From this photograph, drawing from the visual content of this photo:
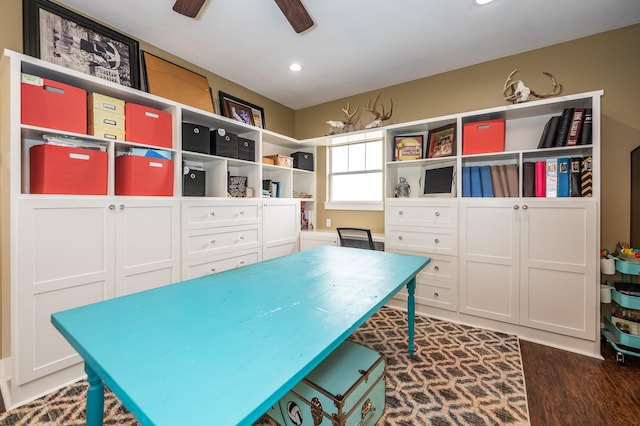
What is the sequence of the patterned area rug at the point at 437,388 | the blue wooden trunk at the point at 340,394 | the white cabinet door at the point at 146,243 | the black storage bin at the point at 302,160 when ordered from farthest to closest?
the black storage bin at the point at 302,160, the white cabinet door at the point at 146,243, the patterned area rug at the point at 437,388, the blue wooden trunk at the point at 340,394

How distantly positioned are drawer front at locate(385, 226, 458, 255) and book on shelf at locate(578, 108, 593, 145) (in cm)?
121

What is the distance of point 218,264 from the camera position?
2.80 metres

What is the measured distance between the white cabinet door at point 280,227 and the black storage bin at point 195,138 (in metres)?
0.93

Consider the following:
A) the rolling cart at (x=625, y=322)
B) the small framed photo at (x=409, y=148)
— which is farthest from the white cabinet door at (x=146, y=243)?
the rolling cart at (x=625, y=322)

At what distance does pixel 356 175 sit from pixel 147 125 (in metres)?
2.54

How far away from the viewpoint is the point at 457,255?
2.78 metres

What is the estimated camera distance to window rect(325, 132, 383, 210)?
3764mm

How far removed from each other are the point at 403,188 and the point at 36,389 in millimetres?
3464

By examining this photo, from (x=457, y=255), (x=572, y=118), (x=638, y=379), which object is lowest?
(x=638, y=379)

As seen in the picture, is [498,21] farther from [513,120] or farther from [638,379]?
[638,379]

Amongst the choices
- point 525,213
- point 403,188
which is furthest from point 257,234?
point 525,213

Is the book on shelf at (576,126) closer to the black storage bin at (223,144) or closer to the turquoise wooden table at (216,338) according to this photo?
the turquoise wooden table at (216,338)

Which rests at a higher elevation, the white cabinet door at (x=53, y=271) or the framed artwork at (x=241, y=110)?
the framed artwork at (x=241, y=110)

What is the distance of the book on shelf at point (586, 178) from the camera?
7.35ft
